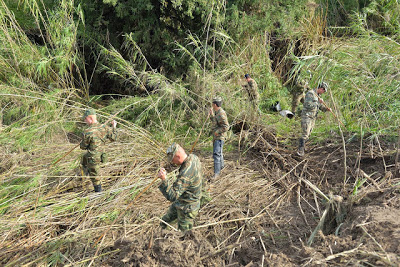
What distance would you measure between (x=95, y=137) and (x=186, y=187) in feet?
6.09

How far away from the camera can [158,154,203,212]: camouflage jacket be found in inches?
121

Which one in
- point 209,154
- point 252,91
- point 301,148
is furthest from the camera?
point 252,91

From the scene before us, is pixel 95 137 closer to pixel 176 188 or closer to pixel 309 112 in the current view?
pixel 176 188

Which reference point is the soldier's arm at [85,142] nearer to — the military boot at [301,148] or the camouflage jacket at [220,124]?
the camouflage jacket at [220,124]

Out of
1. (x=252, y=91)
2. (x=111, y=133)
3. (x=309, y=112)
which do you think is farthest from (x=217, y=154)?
(x=252, y=91)

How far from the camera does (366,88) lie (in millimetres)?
4895

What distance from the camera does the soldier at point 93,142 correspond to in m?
4.32

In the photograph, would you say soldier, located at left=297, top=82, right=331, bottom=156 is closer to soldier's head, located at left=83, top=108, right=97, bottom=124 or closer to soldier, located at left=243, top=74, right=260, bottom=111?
soldier, located at left=243, top=74, right=260, bottom=111

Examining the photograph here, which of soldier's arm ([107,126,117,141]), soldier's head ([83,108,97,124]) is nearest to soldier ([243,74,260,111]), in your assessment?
soldier's arm ([107,126,117,141])

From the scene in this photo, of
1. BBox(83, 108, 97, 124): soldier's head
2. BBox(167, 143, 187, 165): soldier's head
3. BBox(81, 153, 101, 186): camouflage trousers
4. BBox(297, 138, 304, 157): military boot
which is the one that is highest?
BBox(167, 143, 187, 165): soldier's head

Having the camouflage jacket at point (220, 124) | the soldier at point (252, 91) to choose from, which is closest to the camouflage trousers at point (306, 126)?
the soldier at point (252, 91)

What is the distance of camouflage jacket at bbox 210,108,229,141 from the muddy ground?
26.9 inches

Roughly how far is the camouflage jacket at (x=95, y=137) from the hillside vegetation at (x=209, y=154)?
0.32 meters

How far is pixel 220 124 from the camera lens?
494 cm
